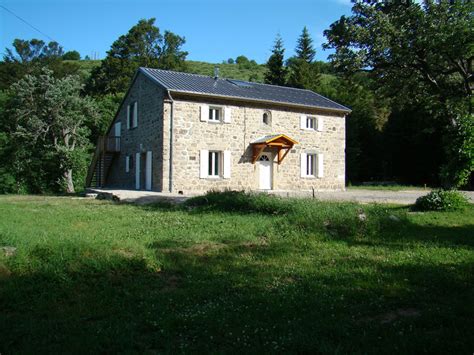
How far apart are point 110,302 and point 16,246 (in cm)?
249

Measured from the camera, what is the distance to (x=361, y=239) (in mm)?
7594

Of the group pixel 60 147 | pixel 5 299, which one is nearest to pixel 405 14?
pixel 5 299

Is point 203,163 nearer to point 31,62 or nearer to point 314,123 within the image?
point 314,123

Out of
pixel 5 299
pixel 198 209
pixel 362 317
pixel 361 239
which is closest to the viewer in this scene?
pixel 362 317

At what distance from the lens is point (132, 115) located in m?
23.1

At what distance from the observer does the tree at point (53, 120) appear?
924 inches

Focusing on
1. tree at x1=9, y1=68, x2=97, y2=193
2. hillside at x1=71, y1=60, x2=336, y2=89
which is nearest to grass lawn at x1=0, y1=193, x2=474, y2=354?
tree at x1=9, y1=68, x2=97, y2=193

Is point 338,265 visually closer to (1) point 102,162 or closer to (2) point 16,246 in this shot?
(2) point 16,246

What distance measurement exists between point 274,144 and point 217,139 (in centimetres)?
283

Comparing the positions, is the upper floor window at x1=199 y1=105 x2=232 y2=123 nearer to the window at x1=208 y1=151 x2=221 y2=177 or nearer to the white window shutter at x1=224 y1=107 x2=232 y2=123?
the white window shutter at x1=224 y1=107 x2=232 y2=123

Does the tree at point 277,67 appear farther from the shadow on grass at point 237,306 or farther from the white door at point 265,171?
the shadow on grass at point 237,306

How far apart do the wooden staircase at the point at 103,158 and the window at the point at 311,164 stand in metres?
10.9

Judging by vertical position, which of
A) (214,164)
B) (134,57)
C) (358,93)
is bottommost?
(214,164)

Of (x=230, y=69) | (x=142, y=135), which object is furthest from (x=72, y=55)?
(x=142, y=135)
